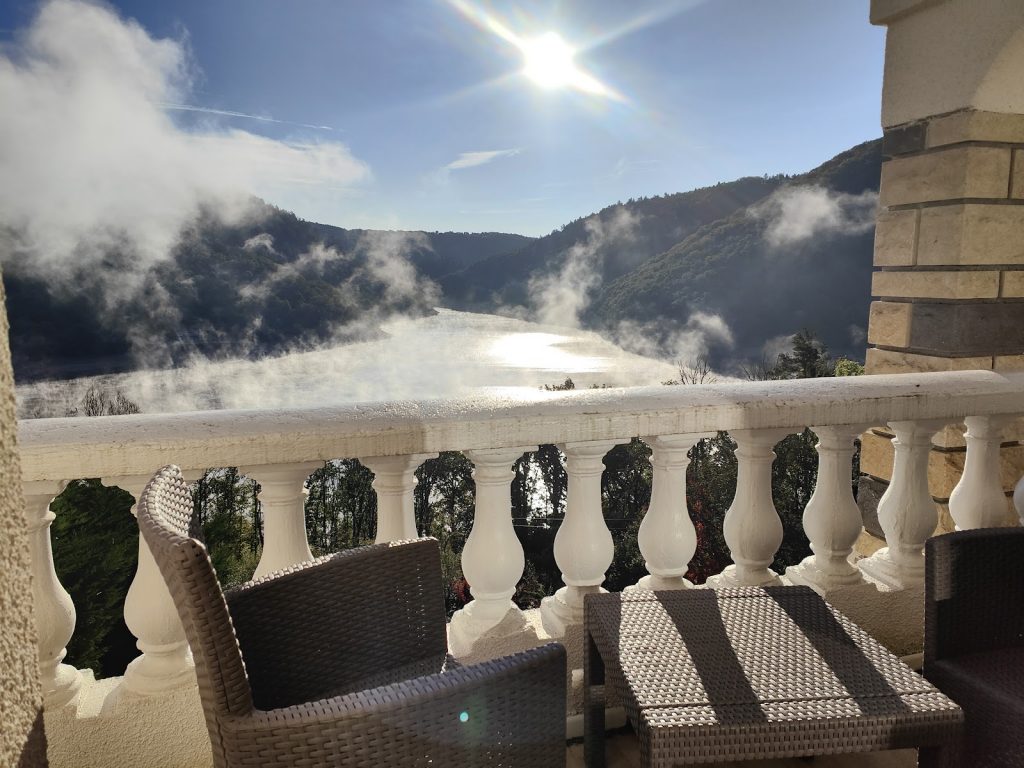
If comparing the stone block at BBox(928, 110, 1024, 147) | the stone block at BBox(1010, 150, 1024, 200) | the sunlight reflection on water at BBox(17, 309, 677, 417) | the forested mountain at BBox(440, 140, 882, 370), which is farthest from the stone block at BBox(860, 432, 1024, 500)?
the sunlight reflection on water at BBox(17, 309, 677, 417)

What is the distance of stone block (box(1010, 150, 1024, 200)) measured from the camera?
2.68m

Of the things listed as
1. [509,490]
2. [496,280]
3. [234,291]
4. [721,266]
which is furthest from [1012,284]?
[234,291]

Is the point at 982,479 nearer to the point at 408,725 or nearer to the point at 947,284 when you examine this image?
the point at 947,284

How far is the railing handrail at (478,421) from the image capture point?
1269mm

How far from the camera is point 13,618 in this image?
2.38ft

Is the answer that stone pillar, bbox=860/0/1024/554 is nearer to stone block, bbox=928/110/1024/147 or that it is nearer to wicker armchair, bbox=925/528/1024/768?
stone block, bbox=928/110/1024/147

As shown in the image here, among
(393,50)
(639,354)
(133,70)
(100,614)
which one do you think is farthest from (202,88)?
(100,614)

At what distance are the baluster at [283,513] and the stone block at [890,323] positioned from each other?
258 cm

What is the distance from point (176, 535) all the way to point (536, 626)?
1060 mm

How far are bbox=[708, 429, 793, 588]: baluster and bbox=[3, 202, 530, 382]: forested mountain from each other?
27.4 m

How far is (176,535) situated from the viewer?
0.82 metres

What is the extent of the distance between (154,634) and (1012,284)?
3075 mm

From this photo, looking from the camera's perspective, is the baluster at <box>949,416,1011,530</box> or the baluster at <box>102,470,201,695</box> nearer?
the baluster at <box>102,470,201,695</box>

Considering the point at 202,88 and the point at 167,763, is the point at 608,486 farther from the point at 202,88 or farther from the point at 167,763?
the point at 202,88
